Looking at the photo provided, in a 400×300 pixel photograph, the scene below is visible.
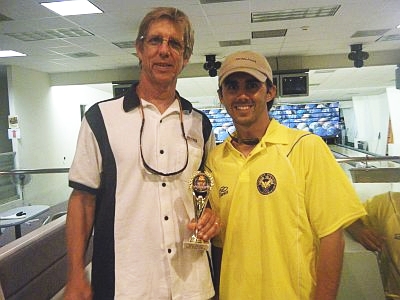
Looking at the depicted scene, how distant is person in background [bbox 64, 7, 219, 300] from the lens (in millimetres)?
1186

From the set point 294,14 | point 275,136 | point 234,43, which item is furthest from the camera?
point 234,43

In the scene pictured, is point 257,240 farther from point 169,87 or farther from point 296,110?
point 296,110

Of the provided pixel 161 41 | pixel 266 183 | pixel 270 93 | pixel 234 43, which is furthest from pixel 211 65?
pixel 266 183

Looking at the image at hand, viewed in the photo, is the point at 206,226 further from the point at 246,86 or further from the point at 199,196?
the point at 246,86

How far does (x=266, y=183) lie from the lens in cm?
120

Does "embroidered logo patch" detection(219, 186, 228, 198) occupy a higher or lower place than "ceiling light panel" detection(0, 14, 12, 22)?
lower

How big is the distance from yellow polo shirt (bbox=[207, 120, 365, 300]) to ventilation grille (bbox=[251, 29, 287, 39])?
485 cm

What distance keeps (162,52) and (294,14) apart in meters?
4.15

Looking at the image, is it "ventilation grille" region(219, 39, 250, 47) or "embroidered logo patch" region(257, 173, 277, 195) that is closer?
"embroidered logo patch" region(257, 173, 277, 195)

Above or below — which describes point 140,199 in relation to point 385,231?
above

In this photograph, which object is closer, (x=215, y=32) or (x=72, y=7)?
(x=72, y=7)

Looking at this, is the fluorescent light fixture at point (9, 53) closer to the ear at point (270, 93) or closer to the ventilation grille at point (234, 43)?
the ventilation grille at point (234, 43)

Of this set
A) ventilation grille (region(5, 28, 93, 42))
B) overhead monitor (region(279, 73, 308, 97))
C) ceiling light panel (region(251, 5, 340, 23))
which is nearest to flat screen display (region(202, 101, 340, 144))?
overhead monitor (region(279, 73, 308, 97))

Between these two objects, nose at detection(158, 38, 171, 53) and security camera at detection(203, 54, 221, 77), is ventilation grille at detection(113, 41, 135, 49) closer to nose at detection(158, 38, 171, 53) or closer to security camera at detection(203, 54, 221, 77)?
security camera at detection(203, 54, 221, 77)
